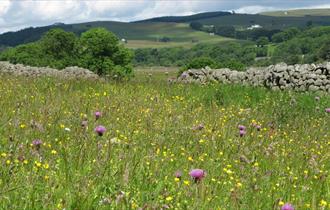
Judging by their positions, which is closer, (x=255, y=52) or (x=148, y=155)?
(x=148, y=155)

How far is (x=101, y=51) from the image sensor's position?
67.6 m

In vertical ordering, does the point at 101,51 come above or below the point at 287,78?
below

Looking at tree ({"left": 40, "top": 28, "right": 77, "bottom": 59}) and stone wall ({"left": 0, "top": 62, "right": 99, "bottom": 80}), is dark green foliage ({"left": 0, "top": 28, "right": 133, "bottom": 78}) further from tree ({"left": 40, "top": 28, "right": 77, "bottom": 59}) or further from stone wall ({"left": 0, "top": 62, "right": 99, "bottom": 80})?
stone wall ({"left": 0, "top": 62, "right": 99, "bottom": 80})

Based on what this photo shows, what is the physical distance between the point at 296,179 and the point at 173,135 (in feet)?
6.78

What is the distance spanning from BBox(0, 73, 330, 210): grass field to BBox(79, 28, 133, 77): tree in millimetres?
55268

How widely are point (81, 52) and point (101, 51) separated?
649 centimetres

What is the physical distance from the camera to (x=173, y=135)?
21.0 feet

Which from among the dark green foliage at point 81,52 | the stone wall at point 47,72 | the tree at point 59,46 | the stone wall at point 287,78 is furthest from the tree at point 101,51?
the stone wall at point 287,78

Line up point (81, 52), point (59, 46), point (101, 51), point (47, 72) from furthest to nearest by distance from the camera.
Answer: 1. point (59, 46)
2. point (81, 52)
3. point (101, 51)
4. point (47, 72)

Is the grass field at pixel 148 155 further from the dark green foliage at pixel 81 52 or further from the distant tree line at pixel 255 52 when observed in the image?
the distant tree line at pixel 255 52

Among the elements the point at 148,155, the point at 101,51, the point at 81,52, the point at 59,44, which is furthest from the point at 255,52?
the point at 148,155

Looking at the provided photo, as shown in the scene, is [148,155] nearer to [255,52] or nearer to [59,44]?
[59,44]

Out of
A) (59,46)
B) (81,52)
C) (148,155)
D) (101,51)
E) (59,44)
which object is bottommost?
(81,52)

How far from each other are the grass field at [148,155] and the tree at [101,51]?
5527 centimetres
